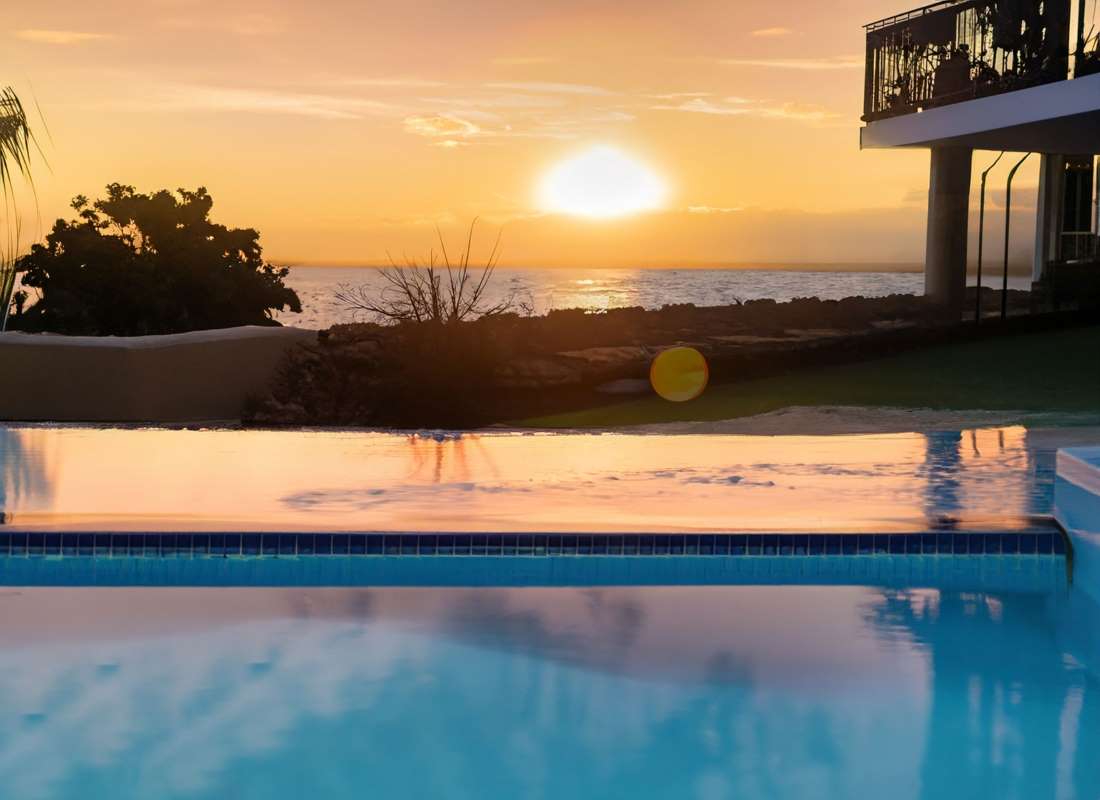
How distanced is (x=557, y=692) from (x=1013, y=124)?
1158 centimetres

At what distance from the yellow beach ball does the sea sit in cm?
2476

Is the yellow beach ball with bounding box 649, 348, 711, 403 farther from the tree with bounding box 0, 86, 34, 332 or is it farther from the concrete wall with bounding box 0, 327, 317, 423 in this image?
the tree with bounding box 0, 86, 34, 332

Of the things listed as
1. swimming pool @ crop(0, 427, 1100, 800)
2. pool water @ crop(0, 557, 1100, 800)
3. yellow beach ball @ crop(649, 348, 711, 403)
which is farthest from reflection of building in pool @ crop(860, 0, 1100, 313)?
pool water @ crop(0, 557, 1100, 800)

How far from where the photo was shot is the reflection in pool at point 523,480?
20.7 feet

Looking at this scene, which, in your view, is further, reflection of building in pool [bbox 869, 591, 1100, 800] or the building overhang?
the building overhang

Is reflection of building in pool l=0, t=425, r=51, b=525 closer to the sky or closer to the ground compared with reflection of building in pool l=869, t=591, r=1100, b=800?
closer to the sky

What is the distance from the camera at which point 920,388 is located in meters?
12.2

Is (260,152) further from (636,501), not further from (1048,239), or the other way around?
(636,501)

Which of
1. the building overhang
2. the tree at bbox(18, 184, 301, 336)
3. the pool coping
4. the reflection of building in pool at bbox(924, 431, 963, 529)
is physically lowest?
the pool coping

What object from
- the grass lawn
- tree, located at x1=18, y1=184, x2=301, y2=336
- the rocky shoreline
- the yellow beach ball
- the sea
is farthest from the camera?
the sea

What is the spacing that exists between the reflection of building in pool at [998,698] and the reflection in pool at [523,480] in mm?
508

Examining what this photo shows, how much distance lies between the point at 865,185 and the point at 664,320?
13.0 metres

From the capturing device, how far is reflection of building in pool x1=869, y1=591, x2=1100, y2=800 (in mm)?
4074

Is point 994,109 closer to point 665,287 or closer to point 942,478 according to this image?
point 942,478
